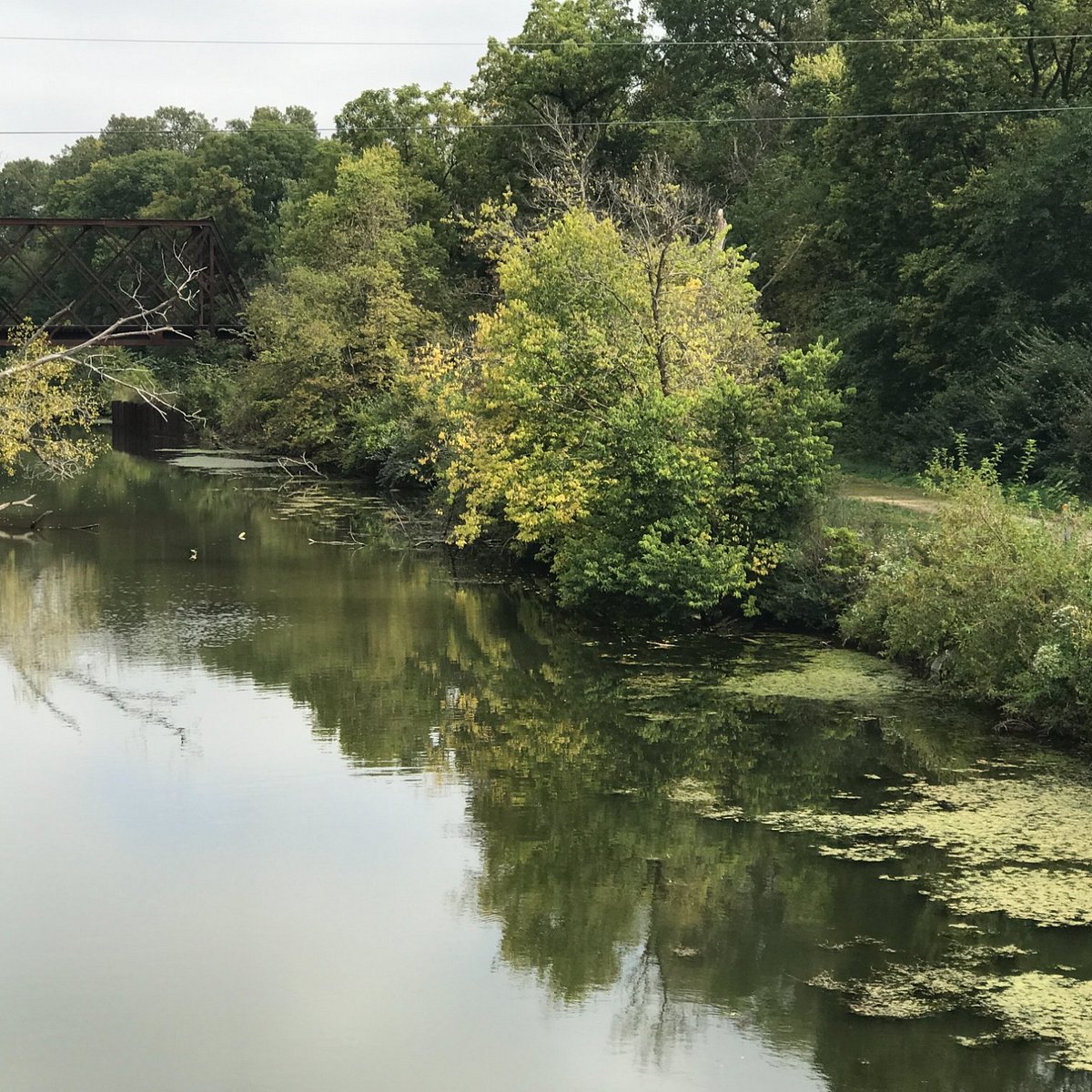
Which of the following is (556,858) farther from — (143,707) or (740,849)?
(143,707)

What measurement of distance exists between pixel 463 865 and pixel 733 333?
1567cm

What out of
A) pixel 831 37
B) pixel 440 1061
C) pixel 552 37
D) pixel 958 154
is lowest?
pixel 440 1061

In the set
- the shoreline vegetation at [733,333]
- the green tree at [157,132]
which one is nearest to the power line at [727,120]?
the shoreline vegetation at [733,333]

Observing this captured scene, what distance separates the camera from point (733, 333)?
1020 inches

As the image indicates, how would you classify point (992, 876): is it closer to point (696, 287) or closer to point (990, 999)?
point (990, 999)

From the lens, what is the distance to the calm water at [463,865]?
30.6 ft

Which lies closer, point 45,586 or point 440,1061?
point 440,1061

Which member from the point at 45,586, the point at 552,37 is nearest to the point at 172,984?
the point at 45,586

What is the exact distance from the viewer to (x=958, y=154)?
3206cm

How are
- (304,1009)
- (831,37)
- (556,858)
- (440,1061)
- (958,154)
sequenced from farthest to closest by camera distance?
(831,37), (958,154), (556,858), (304,1009), (440,1061)

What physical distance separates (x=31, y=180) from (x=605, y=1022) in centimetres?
10587

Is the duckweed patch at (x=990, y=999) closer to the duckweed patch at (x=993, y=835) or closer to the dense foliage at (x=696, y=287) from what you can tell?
the duckweed patch at (x=993, y=835)

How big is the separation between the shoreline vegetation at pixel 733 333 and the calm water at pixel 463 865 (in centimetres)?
157

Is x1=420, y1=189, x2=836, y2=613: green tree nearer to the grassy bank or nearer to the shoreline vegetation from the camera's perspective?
the shoreline vegetation
